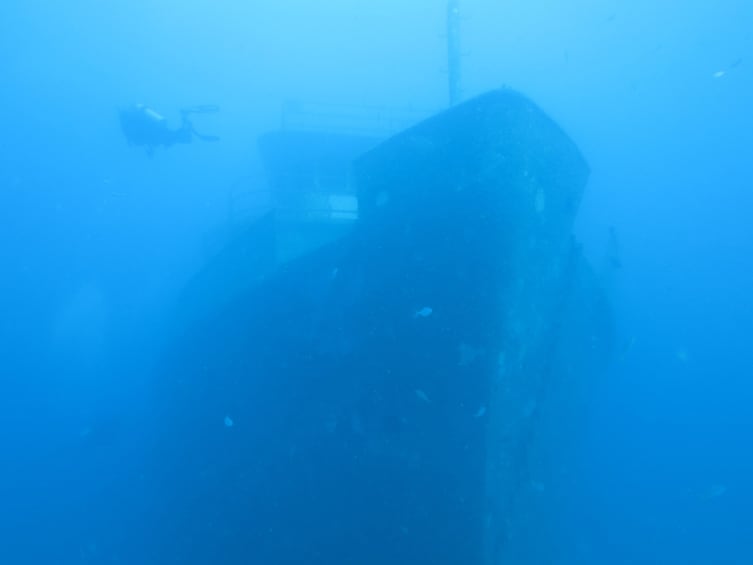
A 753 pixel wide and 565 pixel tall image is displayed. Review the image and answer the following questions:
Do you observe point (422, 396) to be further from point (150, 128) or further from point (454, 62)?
point (150, 128)

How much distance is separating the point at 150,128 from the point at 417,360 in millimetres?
9900

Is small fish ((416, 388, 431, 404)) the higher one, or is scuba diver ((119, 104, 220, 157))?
scuba diver ((119, 104, 220, 157))

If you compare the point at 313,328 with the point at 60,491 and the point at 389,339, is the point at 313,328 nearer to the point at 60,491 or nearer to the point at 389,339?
the point at 389,339

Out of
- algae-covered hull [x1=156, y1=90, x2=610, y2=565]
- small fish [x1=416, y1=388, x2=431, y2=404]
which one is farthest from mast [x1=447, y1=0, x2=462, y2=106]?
small fish [x1=416, y1=388, x2=431, y2=404]

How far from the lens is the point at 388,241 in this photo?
6.18m

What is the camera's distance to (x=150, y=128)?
1245cm

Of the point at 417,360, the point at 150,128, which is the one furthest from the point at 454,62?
the point at 150,128

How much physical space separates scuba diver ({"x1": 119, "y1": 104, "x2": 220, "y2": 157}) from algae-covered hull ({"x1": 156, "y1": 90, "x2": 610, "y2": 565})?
6894 mm

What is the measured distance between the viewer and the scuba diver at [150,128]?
487 inches

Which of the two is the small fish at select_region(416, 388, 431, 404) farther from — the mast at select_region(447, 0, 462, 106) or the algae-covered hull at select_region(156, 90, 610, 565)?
the mast at select_region(447, 0, 462, 106)

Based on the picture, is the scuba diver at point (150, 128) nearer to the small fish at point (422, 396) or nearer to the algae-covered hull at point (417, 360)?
the algae-covered hull at point (417, 360)

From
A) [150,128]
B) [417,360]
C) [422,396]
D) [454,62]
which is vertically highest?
[454,62]

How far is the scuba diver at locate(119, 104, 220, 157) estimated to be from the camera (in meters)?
12.4

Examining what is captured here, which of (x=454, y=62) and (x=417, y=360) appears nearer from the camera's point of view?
(x=417, y=360)
